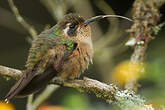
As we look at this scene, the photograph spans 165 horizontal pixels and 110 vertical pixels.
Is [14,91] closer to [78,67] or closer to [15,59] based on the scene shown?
[78,67]

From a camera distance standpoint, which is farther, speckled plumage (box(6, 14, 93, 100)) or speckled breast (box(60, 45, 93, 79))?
speckled breast (box(60, 45, 93, 79))

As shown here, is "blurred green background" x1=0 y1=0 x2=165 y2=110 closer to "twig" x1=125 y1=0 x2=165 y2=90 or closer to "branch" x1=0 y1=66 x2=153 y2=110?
"twig" x1=125 y1=0 x2=165 y2=90

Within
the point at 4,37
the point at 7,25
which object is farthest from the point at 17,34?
the point at 7,25

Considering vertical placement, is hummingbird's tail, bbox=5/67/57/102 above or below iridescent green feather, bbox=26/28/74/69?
below

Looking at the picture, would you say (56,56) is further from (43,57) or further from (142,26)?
(142,26)

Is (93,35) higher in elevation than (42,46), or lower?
higher

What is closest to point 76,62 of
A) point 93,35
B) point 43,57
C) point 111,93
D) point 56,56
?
point 56,56

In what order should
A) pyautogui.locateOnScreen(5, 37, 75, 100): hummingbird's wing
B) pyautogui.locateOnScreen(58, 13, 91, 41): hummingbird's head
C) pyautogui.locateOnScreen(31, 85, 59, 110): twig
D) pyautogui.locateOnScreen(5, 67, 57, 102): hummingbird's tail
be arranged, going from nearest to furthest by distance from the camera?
1. pyautogui.locateOnScreen(5, 67, 57, 102): hummingbird's tail
2. pyautogui.locateOnScreen(5, 37, 75, 100): hummingbird's wing
3. pyautogui.locateOnScreen(58, 13, 91, 41): hummingbird's head
4. pyautogui.locateOnScreen(31, 85, 59, 110): twig

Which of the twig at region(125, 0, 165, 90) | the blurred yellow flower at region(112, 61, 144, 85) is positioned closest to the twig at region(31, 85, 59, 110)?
the blurred yellow flower at region(112, 61, 144, 85)
